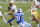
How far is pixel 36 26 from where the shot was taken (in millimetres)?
6723

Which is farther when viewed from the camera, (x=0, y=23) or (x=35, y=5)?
(x=0, y=23)

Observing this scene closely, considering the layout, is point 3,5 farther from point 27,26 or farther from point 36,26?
point 27,26

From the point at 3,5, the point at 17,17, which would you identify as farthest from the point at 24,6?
the point at 17,17

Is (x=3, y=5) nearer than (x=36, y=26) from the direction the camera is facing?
No

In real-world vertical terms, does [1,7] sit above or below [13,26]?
above

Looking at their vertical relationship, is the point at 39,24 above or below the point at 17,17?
below

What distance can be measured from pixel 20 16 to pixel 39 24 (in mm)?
1936

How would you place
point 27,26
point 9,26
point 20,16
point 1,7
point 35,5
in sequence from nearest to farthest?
point 27,26
point 20,16
point 35,5
point 9,26
point 1,7

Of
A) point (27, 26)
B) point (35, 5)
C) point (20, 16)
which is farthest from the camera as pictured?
point (35, 5)

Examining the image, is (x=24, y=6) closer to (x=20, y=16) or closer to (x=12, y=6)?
(x=12, y=6)

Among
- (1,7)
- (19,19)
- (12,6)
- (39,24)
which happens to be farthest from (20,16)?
(1,7)

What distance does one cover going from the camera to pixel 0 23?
7.36 meters

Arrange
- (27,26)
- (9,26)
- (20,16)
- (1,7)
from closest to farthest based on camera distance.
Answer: (27,26) → (20,16) → (9,26) → (1,7)

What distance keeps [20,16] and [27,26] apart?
0.71 meters
